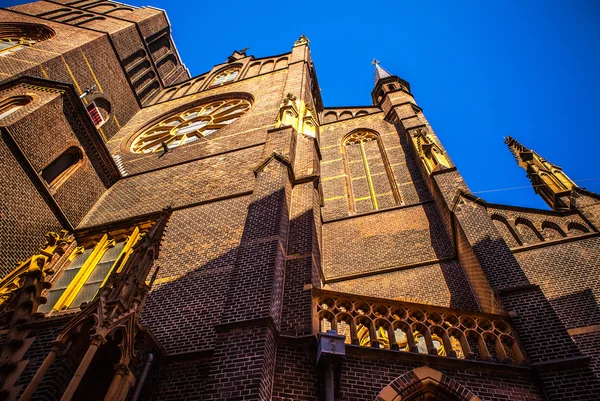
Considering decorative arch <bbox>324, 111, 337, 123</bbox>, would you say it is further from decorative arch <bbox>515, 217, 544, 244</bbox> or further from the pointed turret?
decorative arch <bbox>515, 217, 544, 244</bbox>

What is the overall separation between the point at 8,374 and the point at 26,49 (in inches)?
515

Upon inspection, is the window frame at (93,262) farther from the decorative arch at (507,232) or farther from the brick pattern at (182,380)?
the decorative arch at (507,232)

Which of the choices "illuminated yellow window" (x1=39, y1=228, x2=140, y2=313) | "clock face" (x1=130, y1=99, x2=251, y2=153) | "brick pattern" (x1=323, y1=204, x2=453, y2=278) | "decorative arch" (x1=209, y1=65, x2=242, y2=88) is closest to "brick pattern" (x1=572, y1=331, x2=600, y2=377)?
"brick pattern" (x1=323, y1=204, x2=453, y2=278)

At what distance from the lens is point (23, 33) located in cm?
1917

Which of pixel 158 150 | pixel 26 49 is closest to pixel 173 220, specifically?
pixel 158 150

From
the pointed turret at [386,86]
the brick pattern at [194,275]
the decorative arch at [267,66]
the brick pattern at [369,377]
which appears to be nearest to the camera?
the brick pattern at [369,377]

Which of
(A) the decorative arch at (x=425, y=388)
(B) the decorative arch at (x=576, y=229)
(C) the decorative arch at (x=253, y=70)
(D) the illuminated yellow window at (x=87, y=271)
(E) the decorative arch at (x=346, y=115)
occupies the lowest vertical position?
(A) the decorative arch at (x=425, y=388)

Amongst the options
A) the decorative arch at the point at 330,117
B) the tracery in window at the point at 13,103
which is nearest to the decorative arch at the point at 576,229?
the decorative arch at the point at 330,117

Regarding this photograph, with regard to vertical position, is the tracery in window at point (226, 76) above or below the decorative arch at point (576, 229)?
above

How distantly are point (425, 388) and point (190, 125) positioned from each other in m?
14.0

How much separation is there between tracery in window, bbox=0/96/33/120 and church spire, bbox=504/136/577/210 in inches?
513

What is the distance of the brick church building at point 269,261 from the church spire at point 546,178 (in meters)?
0.05

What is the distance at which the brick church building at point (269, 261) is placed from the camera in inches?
202

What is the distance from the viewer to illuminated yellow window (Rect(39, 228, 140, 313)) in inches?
310
